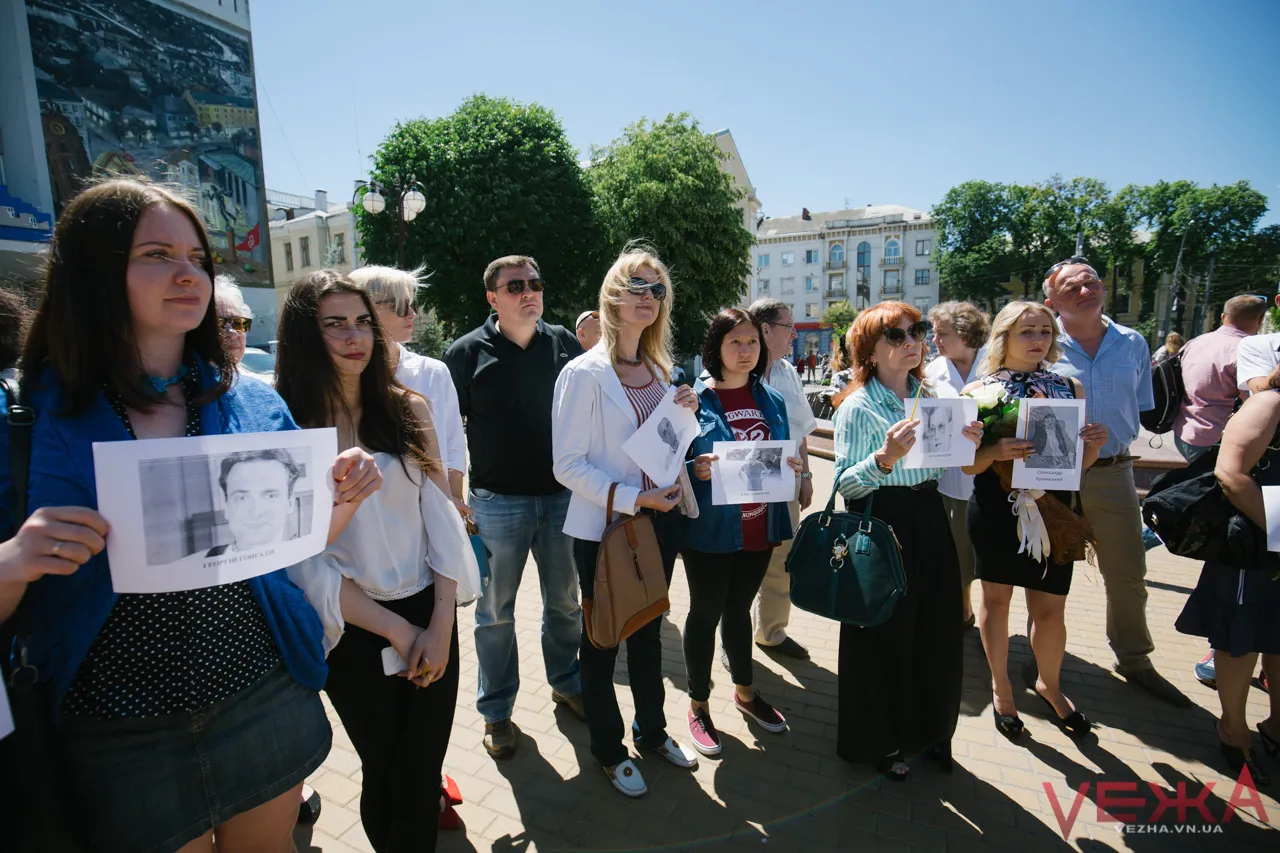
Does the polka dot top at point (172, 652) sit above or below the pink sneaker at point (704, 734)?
above

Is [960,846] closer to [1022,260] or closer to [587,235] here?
[587,235]

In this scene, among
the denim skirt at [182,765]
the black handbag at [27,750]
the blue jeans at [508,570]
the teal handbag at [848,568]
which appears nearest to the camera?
the black handbag at [27,750]

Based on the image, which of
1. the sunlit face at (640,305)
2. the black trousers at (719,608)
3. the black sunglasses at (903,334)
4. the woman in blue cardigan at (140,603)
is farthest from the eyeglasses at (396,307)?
the black sunglasses at (903,334)

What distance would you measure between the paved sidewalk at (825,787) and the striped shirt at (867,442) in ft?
4.72

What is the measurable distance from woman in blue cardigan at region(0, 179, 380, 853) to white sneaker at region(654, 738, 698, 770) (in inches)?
77.4

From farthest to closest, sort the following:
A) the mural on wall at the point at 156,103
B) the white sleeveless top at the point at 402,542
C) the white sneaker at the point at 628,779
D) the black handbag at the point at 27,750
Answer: the mural on wall at the point at 156,103 → the white sneaker at the point at 628,779 → the white sleeveless top at the point at 402,542 → the black handbag at the point at 27,750

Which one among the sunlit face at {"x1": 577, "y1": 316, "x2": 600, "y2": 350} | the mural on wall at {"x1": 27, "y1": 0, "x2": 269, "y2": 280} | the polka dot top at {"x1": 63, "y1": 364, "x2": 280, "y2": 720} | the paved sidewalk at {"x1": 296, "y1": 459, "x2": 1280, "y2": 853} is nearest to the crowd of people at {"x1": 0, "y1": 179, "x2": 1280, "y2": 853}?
the polka dot top at {"x1": 63, "y1": 364, "x2": 280, "y2": 720}

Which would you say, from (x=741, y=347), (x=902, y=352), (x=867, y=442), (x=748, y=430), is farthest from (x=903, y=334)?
(x=748, y=430)

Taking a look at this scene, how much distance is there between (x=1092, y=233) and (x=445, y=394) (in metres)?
65.3

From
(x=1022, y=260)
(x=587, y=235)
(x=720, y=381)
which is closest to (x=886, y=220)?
(x=1022, y=260)

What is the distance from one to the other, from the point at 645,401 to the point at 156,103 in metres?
33.0

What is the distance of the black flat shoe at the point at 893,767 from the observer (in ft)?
10.2

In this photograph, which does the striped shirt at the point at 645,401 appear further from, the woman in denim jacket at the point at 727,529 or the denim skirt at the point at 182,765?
the denim skirt at the point at 182,765

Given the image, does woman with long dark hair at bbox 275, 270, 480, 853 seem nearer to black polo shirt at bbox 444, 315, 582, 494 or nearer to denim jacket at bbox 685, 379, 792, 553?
black polo shirt at bbox 444, 315, 582, 494
